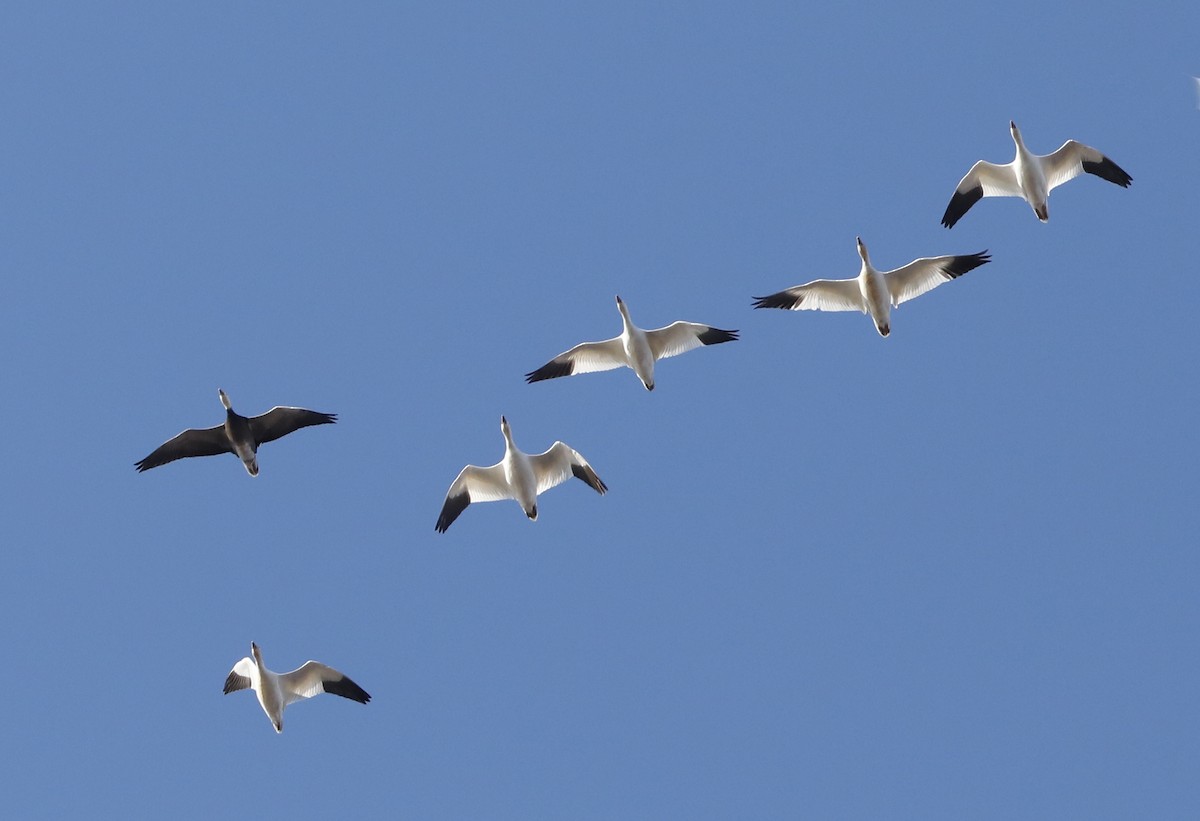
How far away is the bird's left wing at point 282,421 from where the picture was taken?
19.7 metres

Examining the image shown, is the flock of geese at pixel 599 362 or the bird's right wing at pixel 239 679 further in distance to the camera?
the bird's right wing at pixel 239 679

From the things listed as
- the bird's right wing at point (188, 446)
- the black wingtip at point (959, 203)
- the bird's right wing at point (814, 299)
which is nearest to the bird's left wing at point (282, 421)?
the bird's right wing at point (188, 446)

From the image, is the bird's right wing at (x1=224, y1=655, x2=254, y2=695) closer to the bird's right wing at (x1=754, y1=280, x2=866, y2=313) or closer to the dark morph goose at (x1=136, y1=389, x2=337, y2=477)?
the dark morph goose at (x1=136, y1=389, x2=337, y2=477)

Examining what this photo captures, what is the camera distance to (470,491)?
67.3 feet

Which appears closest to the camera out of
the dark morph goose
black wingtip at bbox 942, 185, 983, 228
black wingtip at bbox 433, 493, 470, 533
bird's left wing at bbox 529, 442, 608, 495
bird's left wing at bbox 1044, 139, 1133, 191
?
the dark morph goose

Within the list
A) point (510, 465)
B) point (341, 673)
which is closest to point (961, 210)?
point (510, 465)

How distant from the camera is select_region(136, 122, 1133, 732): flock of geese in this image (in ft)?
64.8

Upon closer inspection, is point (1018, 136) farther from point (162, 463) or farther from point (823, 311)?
point (162, 463)

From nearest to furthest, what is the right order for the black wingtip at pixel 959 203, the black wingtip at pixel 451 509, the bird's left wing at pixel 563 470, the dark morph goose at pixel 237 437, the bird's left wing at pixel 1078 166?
1. the dark morph goose at pixel 237 437
2. the bird's left wing at pixel 563 470
3. the black wingtip at pixel 451 509
4. the bird's left wing at pixel 1078 166
5. the black wingtip at pixel 959 203

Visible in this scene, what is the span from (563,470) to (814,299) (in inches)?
178

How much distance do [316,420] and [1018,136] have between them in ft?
36.3

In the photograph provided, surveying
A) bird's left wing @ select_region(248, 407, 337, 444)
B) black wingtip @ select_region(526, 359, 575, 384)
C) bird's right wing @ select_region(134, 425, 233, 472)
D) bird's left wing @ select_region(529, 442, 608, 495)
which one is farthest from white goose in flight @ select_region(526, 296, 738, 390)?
bird's right wing @ select_region(134, 425, 233, 472)

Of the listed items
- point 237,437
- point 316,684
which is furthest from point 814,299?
point 316,684

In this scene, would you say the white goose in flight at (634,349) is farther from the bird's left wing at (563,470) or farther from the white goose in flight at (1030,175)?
the white goose in flight at (1030,175)
